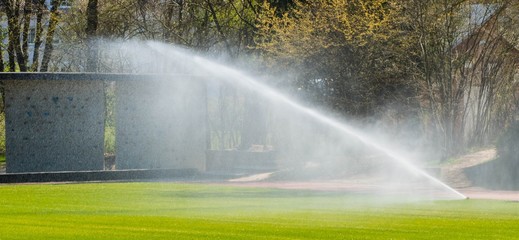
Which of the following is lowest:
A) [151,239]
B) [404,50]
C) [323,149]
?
[151,239]

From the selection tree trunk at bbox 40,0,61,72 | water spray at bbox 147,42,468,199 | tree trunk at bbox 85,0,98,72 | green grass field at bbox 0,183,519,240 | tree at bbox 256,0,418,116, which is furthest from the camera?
tree trunk at bbox 40,0,61,72

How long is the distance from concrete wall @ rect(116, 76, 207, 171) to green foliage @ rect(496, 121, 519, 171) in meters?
12.4

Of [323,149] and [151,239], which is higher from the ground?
[323,149]

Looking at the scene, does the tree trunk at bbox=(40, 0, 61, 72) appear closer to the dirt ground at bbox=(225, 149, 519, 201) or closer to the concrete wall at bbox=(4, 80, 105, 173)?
the concrete wall at bbox=(4, 80, 105, 173)

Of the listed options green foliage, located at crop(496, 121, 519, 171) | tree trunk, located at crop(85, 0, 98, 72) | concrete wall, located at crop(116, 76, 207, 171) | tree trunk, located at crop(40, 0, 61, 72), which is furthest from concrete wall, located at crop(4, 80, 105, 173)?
tree trunk, located at crop(40, 0, 61, 72)

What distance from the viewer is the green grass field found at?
631 inches

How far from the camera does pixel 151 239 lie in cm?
1502

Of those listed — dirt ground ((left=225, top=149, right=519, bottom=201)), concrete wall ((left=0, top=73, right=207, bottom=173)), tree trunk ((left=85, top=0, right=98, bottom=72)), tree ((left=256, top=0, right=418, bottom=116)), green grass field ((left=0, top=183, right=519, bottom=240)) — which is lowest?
green grass field ((left=0, top=183, right=519, bottom=240))

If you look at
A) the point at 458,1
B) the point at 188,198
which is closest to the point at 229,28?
the point at 458,1

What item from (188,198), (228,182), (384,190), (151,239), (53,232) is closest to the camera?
(151,239)

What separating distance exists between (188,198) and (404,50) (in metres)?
16.3

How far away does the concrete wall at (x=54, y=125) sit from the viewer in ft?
128

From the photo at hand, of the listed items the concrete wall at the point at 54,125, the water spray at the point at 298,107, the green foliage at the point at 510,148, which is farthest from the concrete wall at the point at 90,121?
the green foliage at the point at 510,148

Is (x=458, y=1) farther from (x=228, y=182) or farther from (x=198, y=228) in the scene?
(x=198, y=228)
